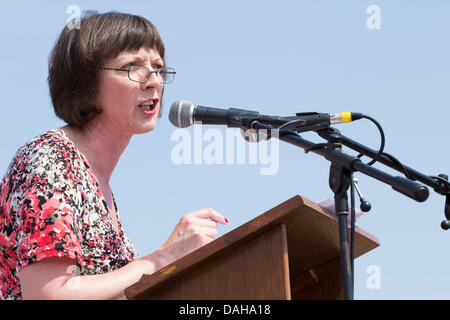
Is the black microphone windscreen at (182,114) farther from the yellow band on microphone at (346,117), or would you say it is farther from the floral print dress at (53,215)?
the yellow band on microphone at (346,117)

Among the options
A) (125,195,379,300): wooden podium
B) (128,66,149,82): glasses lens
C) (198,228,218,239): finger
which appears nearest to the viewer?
(125,195,379,300): wooden podium

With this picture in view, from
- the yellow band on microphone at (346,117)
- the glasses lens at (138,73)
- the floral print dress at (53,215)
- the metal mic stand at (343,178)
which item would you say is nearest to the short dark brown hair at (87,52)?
the glasses lens at (138,73)

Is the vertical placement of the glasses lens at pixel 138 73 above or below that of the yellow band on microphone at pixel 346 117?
above

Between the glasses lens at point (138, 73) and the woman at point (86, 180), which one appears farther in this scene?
the glasses lens at point (138, 73)

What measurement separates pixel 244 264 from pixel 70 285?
0.60 m

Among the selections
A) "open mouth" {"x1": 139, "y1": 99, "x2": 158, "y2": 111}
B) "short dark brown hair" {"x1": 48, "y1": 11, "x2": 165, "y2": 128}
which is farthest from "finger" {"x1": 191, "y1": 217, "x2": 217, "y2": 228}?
"short dark brown hair" {"x1": 48, "y1": 11, "x2": 165, "y2": 128}

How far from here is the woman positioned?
1977mm

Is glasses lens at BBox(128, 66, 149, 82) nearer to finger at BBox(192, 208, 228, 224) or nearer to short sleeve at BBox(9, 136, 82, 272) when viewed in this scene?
short sleeve at BBox(9, 136, 82, 272)

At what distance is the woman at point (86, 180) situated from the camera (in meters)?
1.98

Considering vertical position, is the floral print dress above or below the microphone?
below

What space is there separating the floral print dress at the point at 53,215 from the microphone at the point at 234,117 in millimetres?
434

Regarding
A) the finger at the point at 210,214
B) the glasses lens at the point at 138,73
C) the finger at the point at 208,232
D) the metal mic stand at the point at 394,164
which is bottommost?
the finger at the point at 208,232
